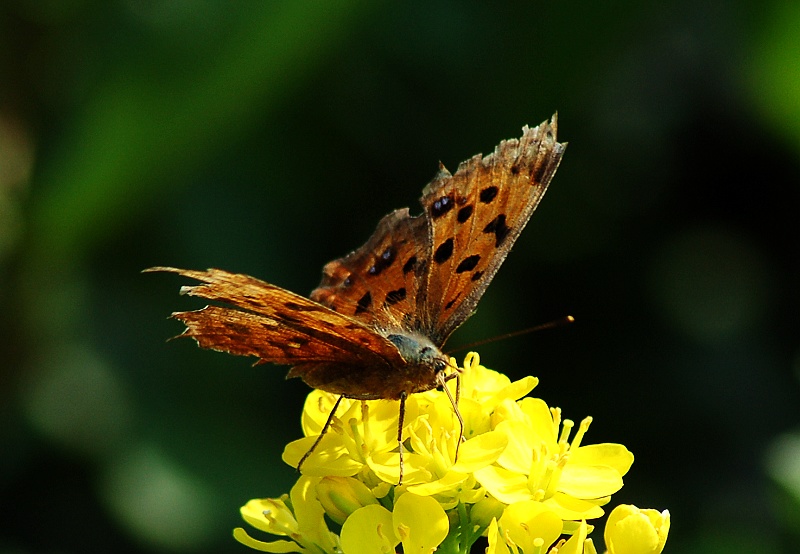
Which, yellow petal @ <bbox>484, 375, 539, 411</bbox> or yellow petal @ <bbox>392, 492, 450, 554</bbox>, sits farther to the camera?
yellow petal @ <bbox>484, 375, 539, 411</bbox>

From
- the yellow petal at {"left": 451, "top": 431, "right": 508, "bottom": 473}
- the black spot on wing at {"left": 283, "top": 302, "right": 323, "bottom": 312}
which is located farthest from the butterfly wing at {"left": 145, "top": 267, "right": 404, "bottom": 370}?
the yellow petal at {"left": 451, "top": 431, "right": 508, "bottom": 473}

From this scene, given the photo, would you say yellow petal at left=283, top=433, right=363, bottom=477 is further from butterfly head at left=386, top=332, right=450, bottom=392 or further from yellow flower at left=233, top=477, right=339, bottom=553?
butterfly head at left=386, top=332, right=450, bottom=392

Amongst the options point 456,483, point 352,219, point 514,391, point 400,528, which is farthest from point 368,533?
point 352,219

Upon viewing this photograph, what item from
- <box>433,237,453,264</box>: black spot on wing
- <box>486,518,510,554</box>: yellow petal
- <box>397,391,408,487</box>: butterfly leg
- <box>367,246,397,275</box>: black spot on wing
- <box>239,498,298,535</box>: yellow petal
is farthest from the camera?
<box>367,246,397,275</box>: black spot on wing

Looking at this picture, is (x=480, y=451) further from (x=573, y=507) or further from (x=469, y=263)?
(x=469, y=263)

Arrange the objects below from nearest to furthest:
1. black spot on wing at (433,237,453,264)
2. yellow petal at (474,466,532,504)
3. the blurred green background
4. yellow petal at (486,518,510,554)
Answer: yellow petal at (486,518,510,554)
yellow petal at (474,466,532,504)
black spot on wing at (433,237,453,264)
the blurred green background

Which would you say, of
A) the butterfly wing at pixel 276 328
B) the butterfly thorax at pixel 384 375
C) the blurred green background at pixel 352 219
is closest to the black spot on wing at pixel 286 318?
the butterfly wing at pixel 276 328
